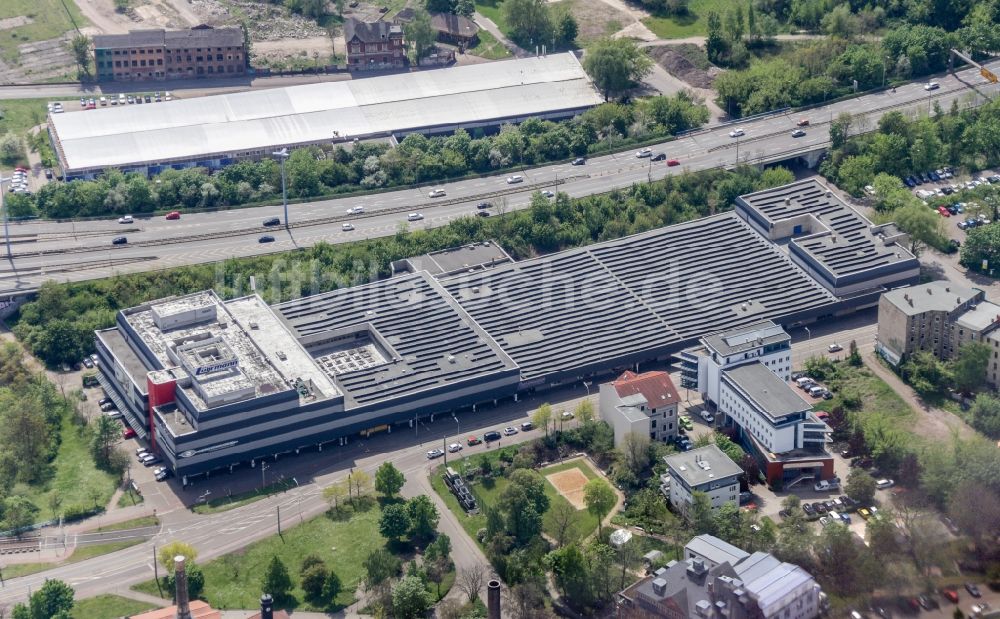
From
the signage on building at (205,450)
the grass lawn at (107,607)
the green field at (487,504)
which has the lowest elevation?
the green field at (487,504)

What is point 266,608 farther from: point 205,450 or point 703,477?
point 703,477

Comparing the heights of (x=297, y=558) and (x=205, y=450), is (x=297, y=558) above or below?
below

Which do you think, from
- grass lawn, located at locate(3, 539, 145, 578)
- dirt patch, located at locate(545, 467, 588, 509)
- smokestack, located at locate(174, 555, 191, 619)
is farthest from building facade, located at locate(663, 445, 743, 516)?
grass lawn, located at locate(3, 539, 145, 578)

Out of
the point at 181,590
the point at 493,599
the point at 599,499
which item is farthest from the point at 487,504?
the point at 181,590

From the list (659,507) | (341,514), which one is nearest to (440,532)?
(341,514)

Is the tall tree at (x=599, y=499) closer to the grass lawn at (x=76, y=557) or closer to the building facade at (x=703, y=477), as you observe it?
the building facade at (x=703, y=477)

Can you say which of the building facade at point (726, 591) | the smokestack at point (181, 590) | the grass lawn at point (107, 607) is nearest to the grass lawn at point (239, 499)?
the grass lawn at point (107, 607)
